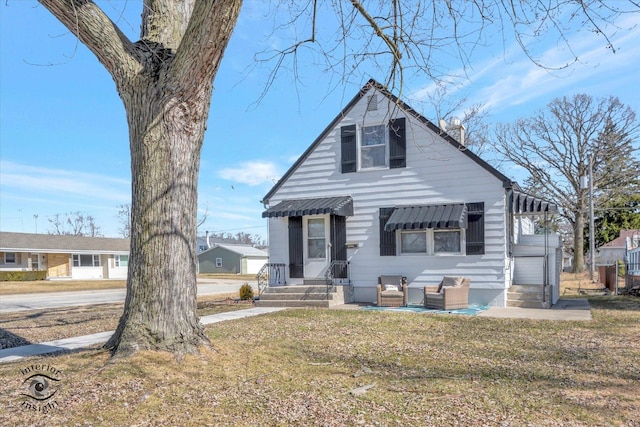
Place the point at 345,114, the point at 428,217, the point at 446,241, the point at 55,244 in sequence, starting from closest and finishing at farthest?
the point at 428,217
the point at 446,241
the point at 345,114
the point at 55,244

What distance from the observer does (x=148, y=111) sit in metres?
5.22

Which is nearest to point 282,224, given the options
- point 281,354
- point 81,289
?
point 281,354

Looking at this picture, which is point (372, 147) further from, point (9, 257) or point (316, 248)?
point (9, 257)

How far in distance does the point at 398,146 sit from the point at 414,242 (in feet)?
9.29

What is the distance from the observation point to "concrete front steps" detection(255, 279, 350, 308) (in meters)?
12.3

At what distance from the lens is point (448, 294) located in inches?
441

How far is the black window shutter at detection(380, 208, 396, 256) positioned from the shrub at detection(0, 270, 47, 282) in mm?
32021

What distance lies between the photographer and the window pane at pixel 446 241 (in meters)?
12.2

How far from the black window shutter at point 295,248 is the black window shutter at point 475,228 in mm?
4942

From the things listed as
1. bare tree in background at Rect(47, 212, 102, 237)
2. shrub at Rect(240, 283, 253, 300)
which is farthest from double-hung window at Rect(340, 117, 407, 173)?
bare tree in background at Rect(47, 212, 102, 237)

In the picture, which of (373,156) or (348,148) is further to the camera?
(348,148)

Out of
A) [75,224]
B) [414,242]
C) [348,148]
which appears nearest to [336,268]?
[414,242]

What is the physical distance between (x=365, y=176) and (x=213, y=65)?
849 centimetres

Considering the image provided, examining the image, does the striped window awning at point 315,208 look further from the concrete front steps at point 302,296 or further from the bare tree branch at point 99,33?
the bare tree branch at point 99,33
